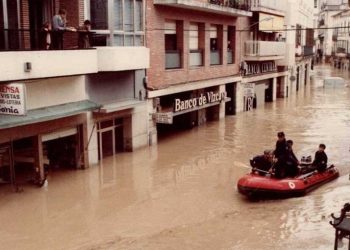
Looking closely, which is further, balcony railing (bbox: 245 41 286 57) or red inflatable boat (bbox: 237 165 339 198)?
balcony railing (bbox: 245 41 286 57)

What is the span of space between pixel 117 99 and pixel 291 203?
851 cm

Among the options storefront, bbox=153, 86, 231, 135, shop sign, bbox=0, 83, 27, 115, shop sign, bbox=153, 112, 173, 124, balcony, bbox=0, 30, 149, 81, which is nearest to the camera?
shop sign, bbox=0, 83, 27, 115

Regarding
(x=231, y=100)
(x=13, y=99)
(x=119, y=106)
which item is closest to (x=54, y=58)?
(x=13, y=99)

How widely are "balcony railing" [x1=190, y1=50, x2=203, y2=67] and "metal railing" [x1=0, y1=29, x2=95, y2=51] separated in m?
8.86

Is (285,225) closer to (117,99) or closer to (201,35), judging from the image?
(117,99)

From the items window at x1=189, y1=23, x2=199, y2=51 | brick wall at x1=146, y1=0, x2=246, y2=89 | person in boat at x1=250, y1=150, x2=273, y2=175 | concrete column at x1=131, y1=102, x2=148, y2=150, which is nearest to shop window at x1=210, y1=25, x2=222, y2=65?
brick wall at x1=146, y1=0, x2=246, y2=89

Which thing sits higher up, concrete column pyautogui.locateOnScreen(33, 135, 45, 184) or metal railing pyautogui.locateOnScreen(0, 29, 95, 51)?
metal railing pyautogui.locateOnScreen(0, 29, 95, 51)

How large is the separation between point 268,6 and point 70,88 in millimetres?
21261

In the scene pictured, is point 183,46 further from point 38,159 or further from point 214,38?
point 38,159

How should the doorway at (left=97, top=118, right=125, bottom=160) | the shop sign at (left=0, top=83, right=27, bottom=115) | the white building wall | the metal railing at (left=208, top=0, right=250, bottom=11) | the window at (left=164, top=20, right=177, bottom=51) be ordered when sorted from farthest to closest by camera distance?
1. the metal railing at (left=208, top=0, right=250, bottom=11)
2. the window at (left=164, top=20, right=177, bottom=51)
3. the doorway at (left=97, top=118, right=125, bottom=160)
4. the white building wall
5. the shop sign at (left=0, top=83, right=27, bottom=115)

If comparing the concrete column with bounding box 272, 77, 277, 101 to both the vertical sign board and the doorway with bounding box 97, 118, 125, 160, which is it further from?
the doorway with bounding box 97, 118, 125, 160

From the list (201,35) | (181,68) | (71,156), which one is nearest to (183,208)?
(71,156)

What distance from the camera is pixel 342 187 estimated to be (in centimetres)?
1408

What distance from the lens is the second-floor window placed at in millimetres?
17344
